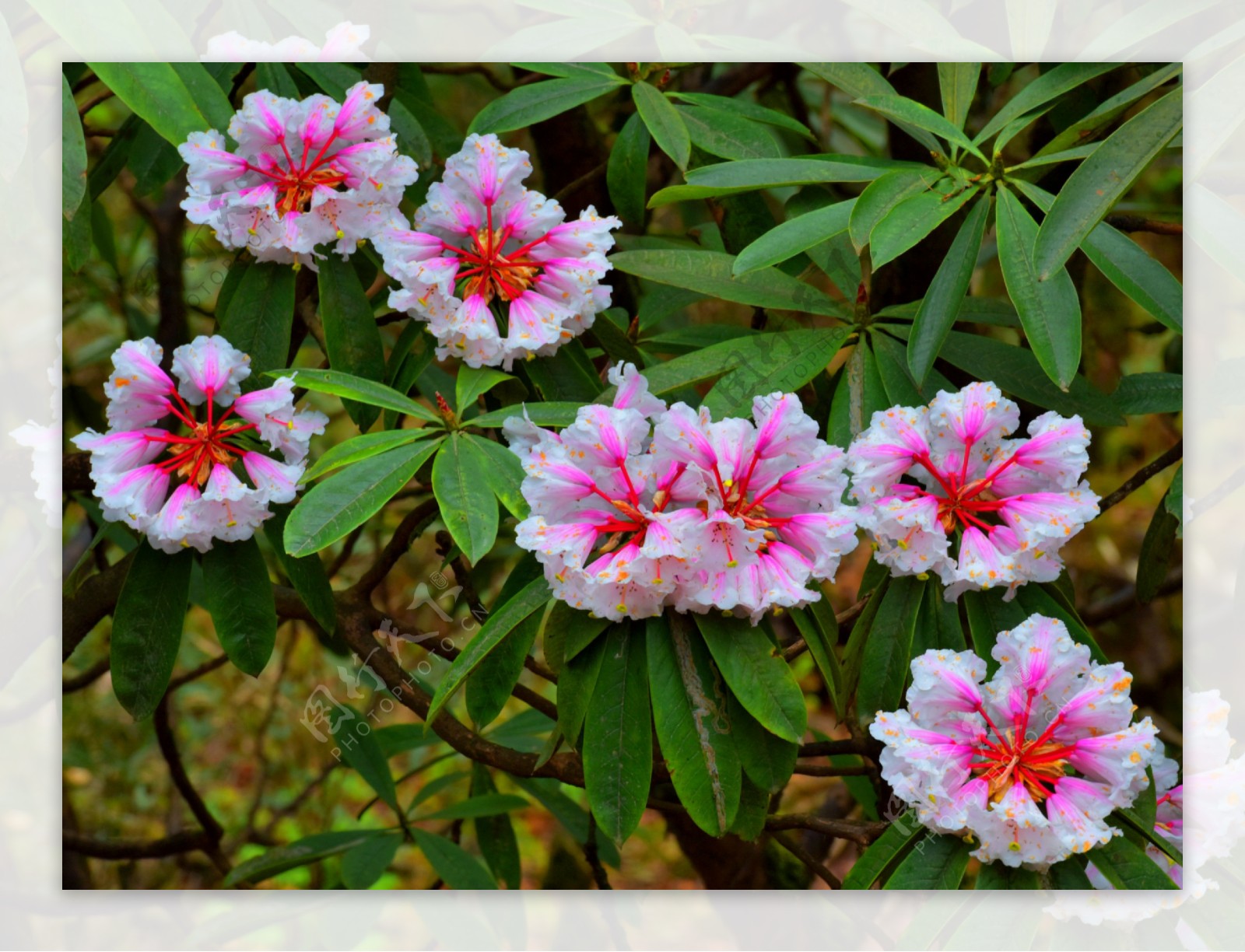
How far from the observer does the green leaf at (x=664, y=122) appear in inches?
50.0

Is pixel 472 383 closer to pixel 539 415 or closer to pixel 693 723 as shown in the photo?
pixel 539 415

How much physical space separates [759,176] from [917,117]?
0.16 m

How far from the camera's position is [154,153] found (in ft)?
4.61

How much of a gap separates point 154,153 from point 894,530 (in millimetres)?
927

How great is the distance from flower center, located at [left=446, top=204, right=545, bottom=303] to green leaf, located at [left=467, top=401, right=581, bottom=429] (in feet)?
0.43

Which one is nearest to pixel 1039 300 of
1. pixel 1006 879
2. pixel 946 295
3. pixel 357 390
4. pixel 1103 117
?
pixel 946 295

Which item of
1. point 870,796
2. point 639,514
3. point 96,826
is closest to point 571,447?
point 639,514

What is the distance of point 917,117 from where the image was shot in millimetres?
1189

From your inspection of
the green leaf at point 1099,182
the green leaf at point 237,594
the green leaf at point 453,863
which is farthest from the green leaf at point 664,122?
the green leaf at point 453,863

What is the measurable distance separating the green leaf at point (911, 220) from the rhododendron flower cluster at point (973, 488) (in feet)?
0.47

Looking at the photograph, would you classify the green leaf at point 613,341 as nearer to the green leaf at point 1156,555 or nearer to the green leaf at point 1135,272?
the green leaf at point 1135,272

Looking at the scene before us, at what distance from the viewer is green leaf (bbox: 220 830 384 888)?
142cm

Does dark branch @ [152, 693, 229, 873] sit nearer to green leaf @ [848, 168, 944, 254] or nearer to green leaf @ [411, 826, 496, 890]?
green leaf @ [411, 826, 496, 890]

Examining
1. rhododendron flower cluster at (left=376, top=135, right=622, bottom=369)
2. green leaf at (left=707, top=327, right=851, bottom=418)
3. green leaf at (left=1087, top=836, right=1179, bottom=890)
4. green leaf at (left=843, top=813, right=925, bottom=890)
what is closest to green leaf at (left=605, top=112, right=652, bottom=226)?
rhododendron flower cluster at (left=376, top=135, right=622, bottom=369)
